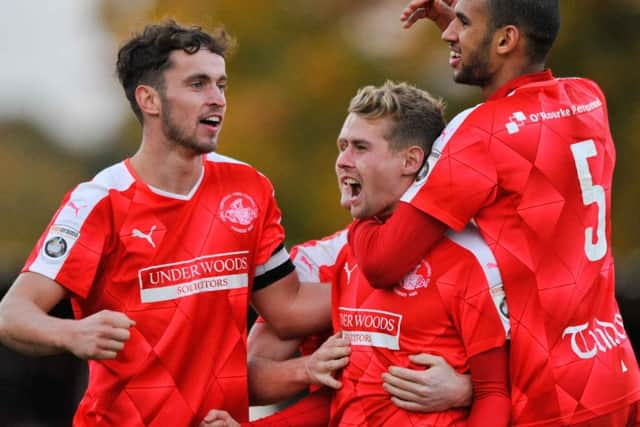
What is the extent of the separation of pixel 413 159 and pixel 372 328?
29.4 inches

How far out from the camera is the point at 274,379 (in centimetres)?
537

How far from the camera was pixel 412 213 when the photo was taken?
4.62m

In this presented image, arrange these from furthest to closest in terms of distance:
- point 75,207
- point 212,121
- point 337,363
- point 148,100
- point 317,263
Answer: point 317,263, point 148,100, point 212,121, point 75,207, point 337,363

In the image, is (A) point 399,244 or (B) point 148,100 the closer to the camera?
(A) point 399,244

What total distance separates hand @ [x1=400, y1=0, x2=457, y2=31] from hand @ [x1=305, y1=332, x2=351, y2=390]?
151cm

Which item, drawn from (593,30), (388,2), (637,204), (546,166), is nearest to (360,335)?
(546,166)

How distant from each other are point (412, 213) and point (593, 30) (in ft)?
42.8

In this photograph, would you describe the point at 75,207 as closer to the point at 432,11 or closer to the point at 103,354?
the point at 103,354

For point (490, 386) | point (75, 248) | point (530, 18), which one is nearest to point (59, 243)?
point (75, 248)

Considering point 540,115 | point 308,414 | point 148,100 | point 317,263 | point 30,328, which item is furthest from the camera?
point 317,263

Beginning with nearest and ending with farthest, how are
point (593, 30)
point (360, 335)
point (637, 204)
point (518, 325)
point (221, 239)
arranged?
1. point (518, 325)
2. point (360, 335)
3. point (221, 239)
4. point (637, 204)
5. point (593, 30)

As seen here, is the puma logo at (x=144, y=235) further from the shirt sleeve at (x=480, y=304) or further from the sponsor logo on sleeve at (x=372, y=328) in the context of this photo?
the shirt sleeve at (x=480, y=304)

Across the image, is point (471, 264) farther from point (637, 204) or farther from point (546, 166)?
point (637, 204)

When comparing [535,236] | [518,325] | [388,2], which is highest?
[388,2]
